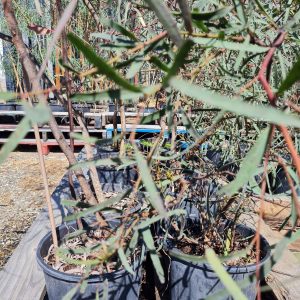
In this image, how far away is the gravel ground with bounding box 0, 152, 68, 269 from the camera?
6.24 ft

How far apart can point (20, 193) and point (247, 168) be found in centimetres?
240

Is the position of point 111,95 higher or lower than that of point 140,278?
higher

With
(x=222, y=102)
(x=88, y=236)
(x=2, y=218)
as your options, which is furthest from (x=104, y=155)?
(x=222, y=102)

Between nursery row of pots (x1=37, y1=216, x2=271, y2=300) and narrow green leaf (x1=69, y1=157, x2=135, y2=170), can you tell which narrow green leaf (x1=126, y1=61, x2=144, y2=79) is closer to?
narrow green leaf (x1=69, y1=157, x2=135, y2=170)

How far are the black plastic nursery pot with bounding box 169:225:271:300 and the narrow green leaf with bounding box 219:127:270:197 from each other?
0.62 metres

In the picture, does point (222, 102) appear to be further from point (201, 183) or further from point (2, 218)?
point (2, 218)

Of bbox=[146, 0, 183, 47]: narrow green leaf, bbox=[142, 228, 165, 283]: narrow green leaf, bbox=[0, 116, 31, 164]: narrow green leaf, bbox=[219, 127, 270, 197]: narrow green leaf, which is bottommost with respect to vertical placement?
bbox=[142, 228, 165, 283]: narrow green leaf

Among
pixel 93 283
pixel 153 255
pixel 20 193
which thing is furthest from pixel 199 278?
pixel 20 193

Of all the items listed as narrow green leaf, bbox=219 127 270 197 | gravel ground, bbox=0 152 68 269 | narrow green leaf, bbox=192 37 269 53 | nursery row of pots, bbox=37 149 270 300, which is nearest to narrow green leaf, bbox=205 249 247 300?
narrow green leaf, bbox=219 127 270 197

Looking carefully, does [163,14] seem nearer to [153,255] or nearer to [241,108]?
[241,108]

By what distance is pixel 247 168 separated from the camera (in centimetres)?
24

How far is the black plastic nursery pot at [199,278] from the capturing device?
832 millimetres

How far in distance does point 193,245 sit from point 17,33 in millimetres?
650

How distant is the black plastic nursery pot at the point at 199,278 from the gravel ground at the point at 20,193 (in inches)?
37.4
